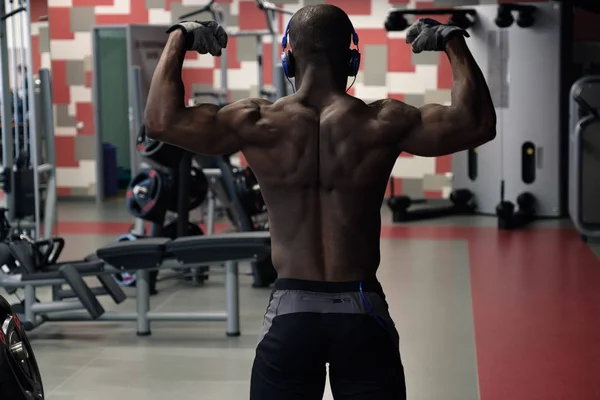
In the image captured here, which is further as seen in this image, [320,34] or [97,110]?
[97,110]

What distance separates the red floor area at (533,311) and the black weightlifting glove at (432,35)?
206cm

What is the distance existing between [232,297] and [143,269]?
0.48 m

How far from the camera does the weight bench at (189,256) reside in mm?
4586

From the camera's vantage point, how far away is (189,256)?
4.63 m

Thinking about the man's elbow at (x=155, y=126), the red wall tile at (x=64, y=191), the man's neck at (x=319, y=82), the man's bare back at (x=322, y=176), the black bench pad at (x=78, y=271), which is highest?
the man's neck at (x=319, y=82)

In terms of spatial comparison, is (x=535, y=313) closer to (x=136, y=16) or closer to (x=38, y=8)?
(x=38, y=8)

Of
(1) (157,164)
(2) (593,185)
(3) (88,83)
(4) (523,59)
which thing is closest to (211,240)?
(1) (157,164)

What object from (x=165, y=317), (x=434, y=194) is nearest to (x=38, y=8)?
(x=165, y=317)

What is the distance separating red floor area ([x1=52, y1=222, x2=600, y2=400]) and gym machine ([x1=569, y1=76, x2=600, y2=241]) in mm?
234

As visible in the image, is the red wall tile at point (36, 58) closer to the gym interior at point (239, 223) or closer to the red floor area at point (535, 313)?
the gym interior at point (239, 223)

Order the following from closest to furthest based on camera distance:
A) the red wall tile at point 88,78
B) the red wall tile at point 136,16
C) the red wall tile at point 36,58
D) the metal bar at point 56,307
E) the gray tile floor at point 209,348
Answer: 1. the gray tile floor at point 209,348
2. the metal bar at point 56,307
3. the red wall tile at point 36,58
4. the red wall tile at point 136,16
5. the red wall tile at point 88,78

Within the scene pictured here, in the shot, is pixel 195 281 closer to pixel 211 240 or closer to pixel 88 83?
pixel 211 240

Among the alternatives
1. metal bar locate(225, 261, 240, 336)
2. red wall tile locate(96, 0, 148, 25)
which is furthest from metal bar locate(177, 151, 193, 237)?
red wall tile locate(96, 0, 148, 25)

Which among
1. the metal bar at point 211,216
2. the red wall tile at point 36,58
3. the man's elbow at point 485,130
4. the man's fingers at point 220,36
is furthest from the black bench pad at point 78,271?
the red wall tile at point 36,58
